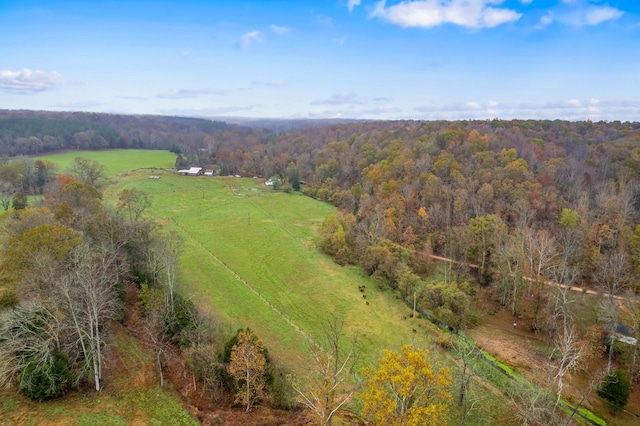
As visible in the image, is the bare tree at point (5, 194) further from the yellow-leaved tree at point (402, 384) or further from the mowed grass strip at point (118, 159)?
the yellow-leaved tree at point (402, 384)

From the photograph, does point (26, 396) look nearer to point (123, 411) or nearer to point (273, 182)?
point (123, 411)

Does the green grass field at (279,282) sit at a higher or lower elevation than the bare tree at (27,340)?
lower

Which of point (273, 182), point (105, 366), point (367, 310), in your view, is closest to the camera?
point (105, 366)

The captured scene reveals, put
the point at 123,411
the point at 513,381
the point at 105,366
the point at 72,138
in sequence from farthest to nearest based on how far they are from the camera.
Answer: the point at 72,138 → the point at 513,381 → the point at 105,366 → the point at 123,411

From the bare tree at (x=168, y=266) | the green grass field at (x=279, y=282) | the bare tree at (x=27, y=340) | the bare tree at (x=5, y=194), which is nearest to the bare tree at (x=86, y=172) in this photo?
the green grass field at (x=279, y=282)

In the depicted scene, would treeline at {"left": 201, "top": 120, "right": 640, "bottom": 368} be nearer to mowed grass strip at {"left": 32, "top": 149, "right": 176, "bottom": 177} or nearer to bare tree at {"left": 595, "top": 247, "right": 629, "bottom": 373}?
bare tree at {"left": 595, "top": 247, "right": 629, "bottom": 373}

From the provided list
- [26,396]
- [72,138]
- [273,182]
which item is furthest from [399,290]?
[72,138]

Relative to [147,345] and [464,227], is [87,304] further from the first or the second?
[464,227]
